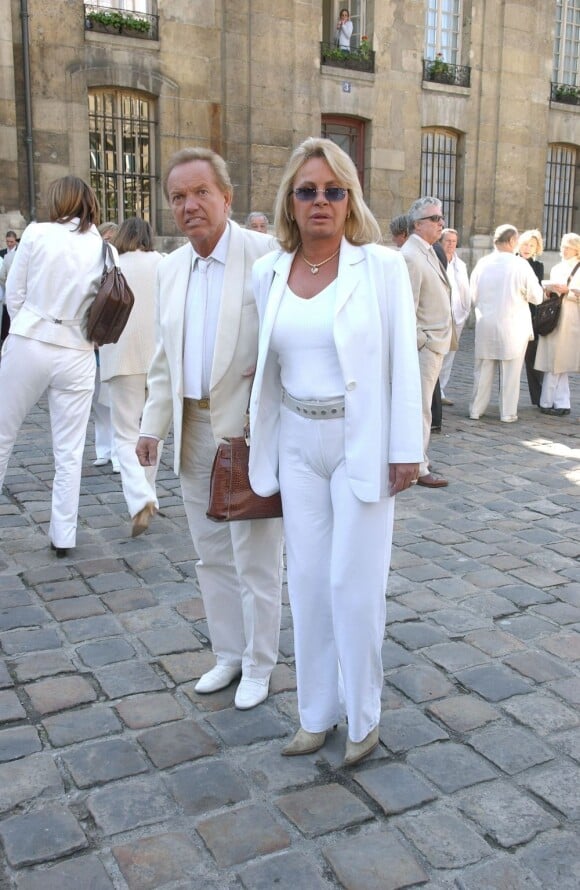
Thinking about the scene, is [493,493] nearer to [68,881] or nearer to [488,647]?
[488,647]

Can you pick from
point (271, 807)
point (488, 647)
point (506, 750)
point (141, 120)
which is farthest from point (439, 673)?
point (141, 120)

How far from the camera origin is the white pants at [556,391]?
1027 centimetres

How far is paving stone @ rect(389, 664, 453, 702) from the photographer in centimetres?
360

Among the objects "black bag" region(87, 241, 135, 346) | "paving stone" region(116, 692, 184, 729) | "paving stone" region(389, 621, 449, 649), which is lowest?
"paving stone" region(389, 621, 449, 649)

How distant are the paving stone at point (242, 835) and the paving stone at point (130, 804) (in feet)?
0.52

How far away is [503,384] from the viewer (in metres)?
9.66

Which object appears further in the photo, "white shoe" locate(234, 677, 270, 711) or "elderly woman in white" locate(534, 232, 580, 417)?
"elderly woman in white" locate(534, 232, 580, 417)

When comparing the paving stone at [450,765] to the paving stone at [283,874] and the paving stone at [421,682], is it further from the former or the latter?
the paving stone at [283,874]

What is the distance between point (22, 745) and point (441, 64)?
69.0ft

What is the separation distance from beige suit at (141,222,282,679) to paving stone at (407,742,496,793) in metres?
0.73

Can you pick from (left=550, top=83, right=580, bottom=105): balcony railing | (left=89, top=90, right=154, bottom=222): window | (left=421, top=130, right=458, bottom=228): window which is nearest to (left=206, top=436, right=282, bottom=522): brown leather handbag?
(left=89, top=90, right=154, bottom=222): window

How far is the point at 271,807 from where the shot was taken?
9.32ft

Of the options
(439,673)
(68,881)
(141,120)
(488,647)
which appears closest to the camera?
(68,881)

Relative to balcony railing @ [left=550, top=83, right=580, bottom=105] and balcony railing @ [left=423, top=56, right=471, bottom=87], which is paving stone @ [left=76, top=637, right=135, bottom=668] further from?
balcony railing @ [left=550, top=83, right=580, bottom=105]
